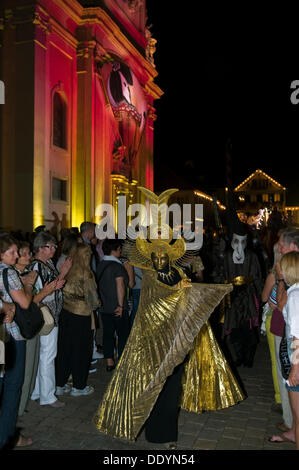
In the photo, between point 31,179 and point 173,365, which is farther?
point 31,179

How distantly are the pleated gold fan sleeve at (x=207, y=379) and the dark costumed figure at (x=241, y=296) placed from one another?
192cm

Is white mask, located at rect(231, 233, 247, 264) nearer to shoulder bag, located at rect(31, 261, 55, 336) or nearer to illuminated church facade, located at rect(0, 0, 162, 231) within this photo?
shoulder bag, located at rect(31, 261, 55, 336)

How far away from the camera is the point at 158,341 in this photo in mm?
3920

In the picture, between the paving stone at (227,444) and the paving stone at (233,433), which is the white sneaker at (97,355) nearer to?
the paving stone at (233,433)

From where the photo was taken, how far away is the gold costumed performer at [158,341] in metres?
3.72

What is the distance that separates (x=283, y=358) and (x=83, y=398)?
9.16 ft

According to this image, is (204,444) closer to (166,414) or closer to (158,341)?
(166,414)

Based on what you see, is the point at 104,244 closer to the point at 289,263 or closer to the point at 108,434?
the point at 108,434

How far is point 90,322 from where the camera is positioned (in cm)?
538

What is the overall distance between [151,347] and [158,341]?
3.6 inches

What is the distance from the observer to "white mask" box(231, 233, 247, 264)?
21.7ft

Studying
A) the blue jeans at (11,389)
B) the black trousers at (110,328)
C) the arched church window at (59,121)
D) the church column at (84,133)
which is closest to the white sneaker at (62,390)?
the black trousers at (110,328)

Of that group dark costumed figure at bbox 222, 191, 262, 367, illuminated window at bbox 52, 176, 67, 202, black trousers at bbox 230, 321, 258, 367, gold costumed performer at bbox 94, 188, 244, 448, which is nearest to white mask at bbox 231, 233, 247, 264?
dark costumed figure at bbox 222, 191, 262, 367

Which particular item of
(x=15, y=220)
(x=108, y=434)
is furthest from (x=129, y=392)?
(x=15, y=220)
